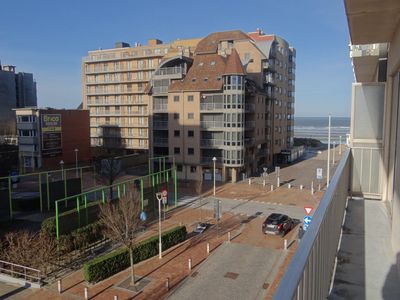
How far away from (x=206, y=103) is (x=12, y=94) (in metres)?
59.5

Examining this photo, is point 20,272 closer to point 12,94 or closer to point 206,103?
point 206,103

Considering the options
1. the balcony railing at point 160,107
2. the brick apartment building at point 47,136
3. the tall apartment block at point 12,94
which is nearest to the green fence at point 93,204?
the balcony railing at point 160,107

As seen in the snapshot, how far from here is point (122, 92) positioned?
68812 mm

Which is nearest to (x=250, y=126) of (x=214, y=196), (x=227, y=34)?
(x=214, y=196)

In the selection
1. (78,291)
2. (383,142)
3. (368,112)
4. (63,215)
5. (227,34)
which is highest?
(227,34)

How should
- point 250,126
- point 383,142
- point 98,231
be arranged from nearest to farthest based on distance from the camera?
point 383,142 → point 98,231 → point 250,126

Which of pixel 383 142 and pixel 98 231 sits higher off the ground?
pixel 383 142

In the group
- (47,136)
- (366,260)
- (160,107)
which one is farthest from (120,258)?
(47,136)

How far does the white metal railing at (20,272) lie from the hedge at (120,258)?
2.44 m

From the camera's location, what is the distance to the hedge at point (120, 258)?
18.0m

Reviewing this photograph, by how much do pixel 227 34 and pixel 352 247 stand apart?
2237 inches

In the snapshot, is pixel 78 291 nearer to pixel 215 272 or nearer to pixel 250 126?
pixel 215 272

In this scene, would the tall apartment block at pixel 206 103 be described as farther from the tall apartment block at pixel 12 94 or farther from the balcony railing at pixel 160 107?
the tall apartment block at pixel 12 94

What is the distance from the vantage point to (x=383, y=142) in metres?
7.85
